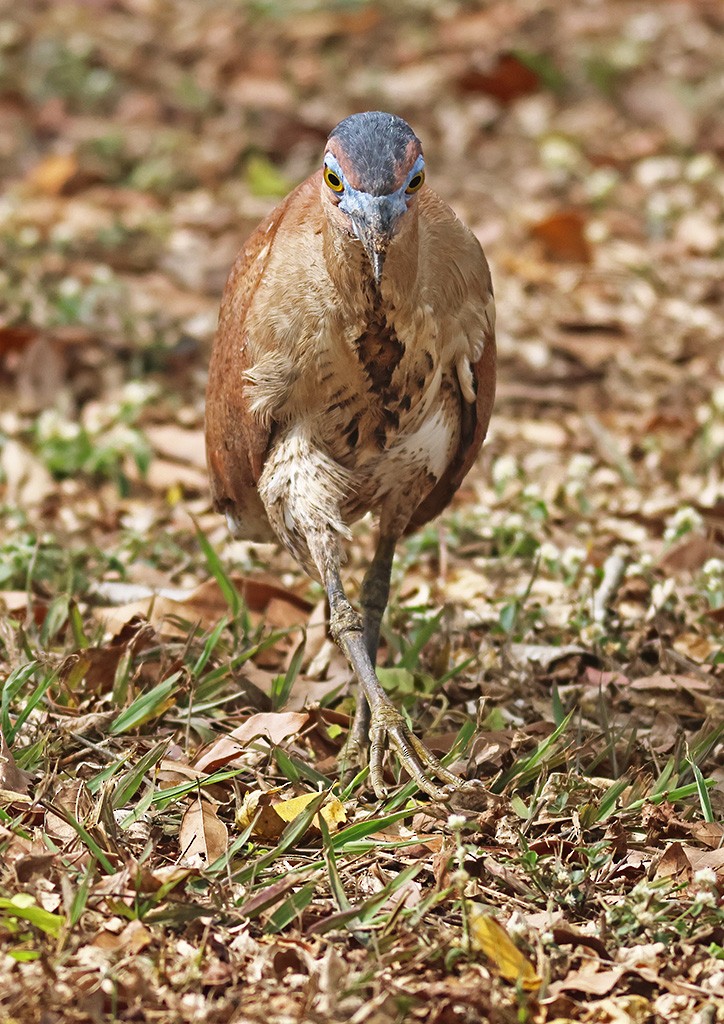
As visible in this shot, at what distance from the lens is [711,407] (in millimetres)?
6941

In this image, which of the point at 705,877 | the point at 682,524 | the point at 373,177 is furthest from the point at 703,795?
the point at 682,524

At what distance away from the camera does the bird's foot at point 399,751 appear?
13.7 ft

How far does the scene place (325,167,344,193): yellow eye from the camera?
4.02m

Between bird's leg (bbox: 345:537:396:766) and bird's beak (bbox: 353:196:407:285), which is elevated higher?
bird's beak (bbox: 353:196:407:285)

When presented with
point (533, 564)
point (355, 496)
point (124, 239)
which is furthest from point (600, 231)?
point (355, 496)

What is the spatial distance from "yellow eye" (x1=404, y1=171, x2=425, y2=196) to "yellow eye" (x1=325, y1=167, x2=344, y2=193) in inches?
7.2

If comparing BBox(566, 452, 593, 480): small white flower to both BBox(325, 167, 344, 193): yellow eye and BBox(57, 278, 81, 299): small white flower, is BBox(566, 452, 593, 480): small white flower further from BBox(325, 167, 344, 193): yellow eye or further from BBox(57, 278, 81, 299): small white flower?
BBox(57, 278, 81, 299): small white flower

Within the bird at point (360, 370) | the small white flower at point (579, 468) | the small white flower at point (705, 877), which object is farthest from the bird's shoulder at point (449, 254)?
the small white flower at point (579, 468)

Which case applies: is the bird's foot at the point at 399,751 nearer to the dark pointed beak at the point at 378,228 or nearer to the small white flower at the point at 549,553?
the dark pointed beak at the point at 378,228

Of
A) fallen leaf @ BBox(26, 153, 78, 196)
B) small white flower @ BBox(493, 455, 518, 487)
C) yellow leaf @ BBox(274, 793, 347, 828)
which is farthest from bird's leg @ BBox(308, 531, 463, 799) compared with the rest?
fallen leaf @ BBox(26, 153, 78, 196)

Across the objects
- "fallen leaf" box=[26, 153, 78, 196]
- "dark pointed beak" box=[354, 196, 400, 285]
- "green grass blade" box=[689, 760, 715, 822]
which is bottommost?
"green grass blade" box=[689, 760, 715, 822]

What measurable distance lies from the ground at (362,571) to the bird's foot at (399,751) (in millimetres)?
85

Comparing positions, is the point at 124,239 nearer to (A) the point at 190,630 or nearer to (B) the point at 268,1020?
(A) the point at 190,630

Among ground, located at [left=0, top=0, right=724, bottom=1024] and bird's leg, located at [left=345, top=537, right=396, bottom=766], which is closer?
ground, located at [left=0, top=0, right=724, bottom=1024]
